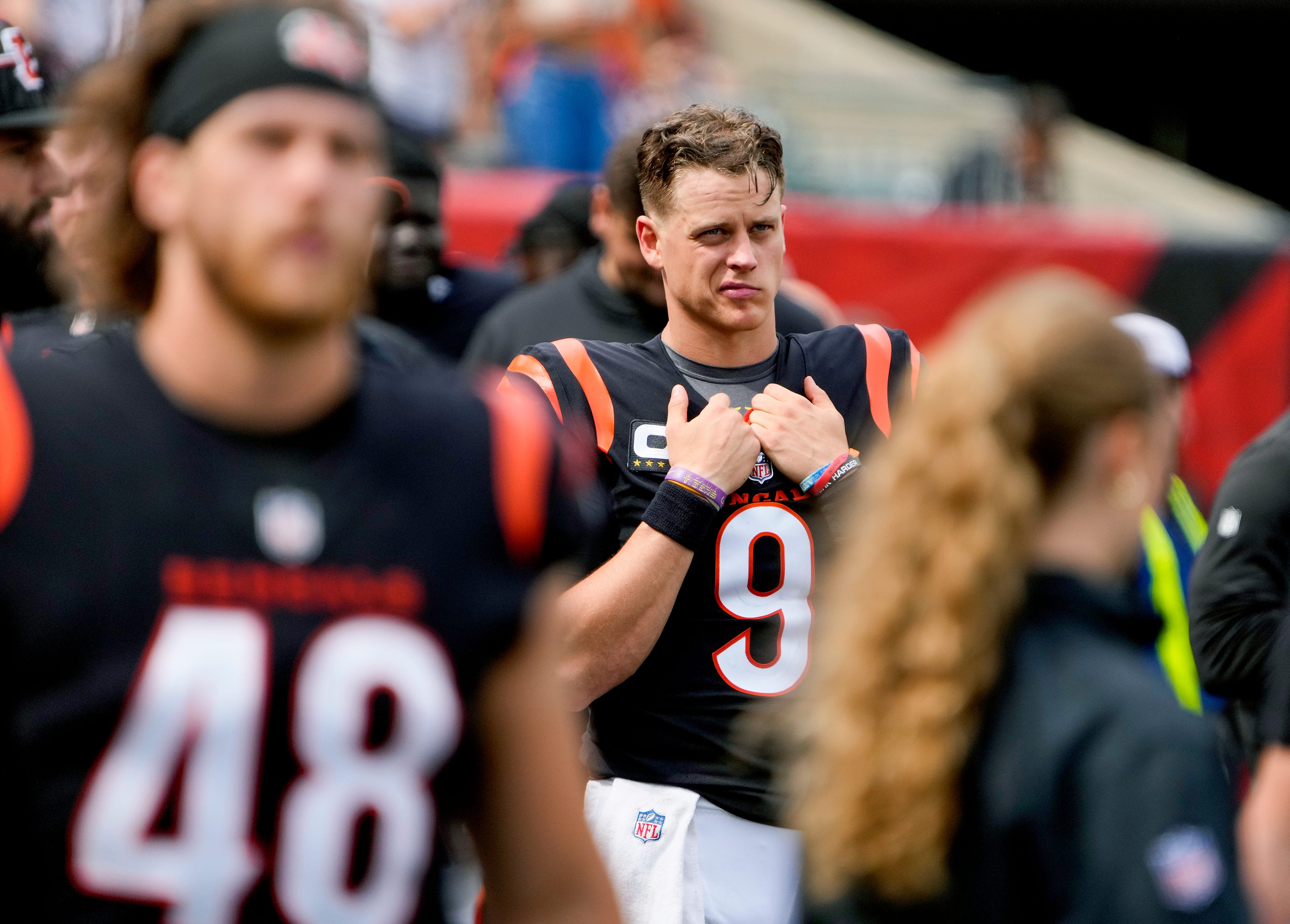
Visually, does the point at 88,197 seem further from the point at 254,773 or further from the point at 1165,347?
the point at 1165,347

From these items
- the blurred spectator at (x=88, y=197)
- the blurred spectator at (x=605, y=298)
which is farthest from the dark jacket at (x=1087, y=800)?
the blurred spectator at (x=605, y=298)

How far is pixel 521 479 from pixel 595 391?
1446mm

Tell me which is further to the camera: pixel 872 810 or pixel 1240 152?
pixel 1240 152

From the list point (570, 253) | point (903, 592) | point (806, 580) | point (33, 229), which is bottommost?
point (570, 253)

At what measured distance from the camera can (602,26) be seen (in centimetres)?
1310

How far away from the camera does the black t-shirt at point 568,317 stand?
4.94 metres

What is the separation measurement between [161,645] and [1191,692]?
14.7 ft

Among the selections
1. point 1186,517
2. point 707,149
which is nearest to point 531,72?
point 1186,517

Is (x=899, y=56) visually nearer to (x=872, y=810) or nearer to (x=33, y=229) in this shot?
(x=33, y=229)

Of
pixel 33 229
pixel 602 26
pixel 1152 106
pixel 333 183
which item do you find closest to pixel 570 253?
pixel 33 229

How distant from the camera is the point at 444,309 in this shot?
21.4ft

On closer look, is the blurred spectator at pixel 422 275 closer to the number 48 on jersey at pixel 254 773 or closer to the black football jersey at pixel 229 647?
the black football jersey at pixel 229 647

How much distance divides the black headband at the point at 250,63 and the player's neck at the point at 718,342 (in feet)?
5.29

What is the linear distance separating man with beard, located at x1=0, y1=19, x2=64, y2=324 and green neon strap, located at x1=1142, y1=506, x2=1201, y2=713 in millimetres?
3491
